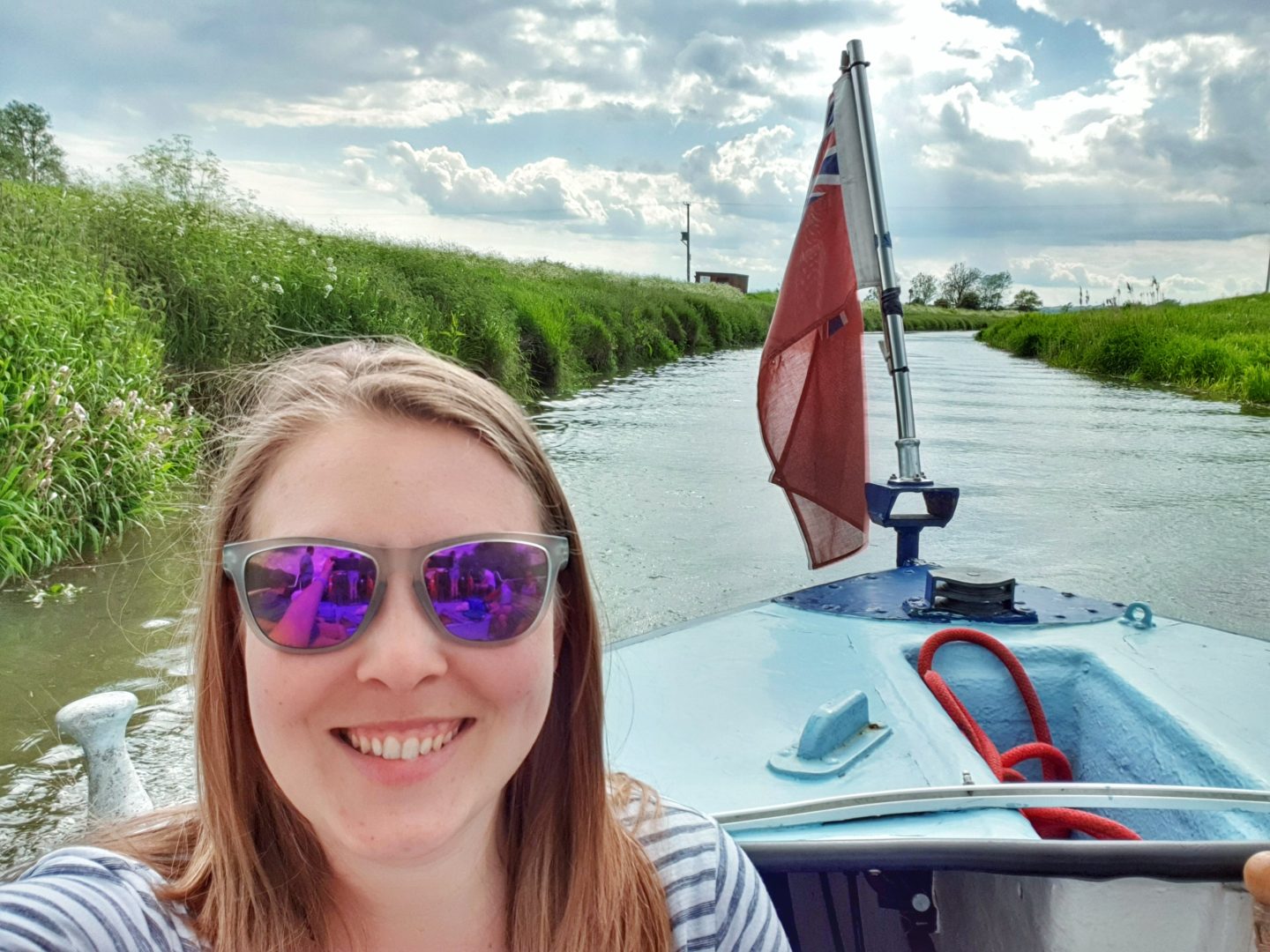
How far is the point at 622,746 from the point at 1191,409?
1592 cm

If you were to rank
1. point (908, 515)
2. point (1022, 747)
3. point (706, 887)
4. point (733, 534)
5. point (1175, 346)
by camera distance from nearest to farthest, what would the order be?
point (706, 887) → point (1022, 747) → point (908, 515) → point (733, 534) → point (1175, 346)

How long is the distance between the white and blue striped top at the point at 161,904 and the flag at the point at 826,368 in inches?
107

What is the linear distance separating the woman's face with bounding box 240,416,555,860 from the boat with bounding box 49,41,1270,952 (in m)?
0.66

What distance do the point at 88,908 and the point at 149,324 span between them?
717 cm

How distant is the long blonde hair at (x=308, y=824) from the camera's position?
32.0 inches

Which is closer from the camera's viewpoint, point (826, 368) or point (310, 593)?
point (310, 593)

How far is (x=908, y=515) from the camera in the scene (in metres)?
3.38

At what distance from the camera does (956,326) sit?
219 ft

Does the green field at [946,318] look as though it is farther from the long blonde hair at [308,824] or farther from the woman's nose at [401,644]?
the woman's nose at [401,644]

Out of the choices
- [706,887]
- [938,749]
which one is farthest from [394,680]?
[938,749]

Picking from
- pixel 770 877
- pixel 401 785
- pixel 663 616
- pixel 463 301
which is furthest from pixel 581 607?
pixel 463 301

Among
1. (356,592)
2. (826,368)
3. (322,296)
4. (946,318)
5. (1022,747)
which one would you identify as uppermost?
(946,318)

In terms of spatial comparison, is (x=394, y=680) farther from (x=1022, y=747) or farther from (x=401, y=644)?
(x=1022, y=747)

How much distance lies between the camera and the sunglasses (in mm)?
771
